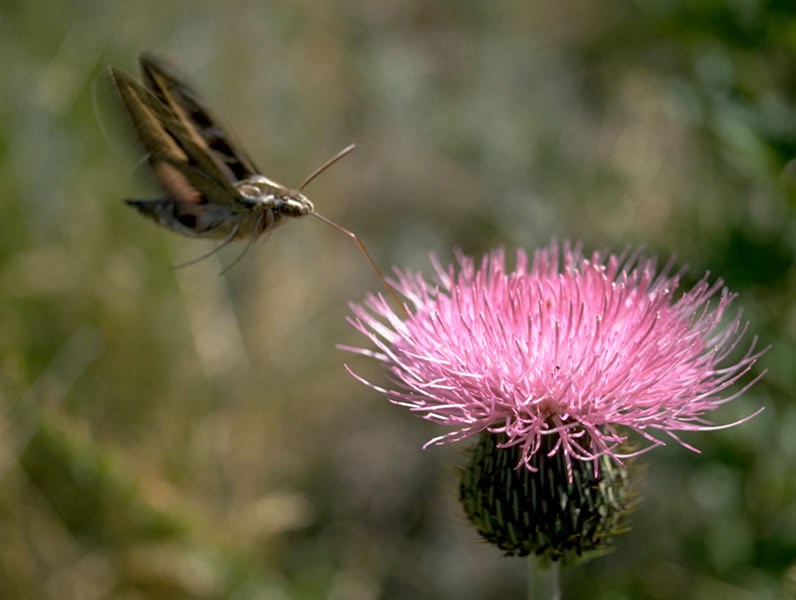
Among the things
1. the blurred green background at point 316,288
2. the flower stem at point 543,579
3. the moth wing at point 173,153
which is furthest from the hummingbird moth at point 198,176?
the flower stem at point 543,579

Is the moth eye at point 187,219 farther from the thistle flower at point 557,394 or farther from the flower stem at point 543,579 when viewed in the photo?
the flower stem at point 543,579

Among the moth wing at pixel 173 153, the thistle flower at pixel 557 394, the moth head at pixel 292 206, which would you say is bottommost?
the thistle flower at pixel 557 394

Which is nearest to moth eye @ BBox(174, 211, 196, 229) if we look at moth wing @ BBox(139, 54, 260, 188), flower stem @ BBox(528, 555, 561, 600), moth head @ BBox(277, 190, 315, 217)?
moth wing @ BBox(139, 54, 260, 188)

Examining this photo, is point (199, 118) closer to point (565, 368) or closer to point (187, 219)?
point (187, 219)

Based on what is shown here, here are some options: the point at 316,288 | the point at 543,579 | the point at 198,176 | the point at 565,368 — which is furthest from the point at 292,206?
the point at 316,288

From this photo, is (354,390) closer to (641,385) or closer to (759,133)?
(759,133)

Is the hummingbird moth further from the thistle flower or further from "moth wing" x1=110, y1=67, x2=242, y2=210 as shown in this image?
the thistle flower
